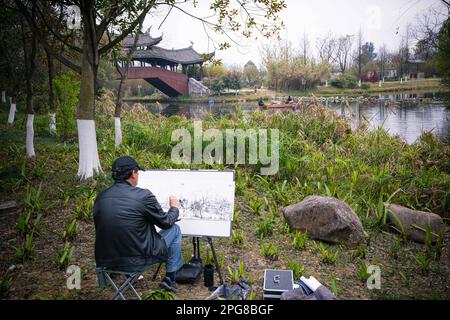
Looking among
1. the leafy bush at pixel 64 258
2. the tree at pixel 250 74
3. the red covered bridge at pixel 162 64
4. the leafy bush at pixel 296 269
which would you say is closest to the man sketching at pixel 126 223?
the leafy bush at pixel 64 258

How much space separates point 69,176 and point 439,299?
21.5 feet

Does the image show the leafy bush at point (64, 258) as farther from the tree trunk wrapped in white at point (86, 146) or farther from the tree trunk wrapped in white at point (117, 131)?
the tree trunk wrapped in white at point (117, 131)

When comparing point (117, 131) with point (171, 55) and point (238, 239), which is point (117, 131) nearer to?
point (238, 239)

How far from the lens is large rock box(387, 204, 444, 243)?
4738 millimetres

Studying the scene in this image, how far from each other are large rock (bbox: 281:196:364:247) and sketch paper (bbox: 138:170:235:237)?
160cm

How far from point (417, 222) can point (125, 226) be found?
13.7ft

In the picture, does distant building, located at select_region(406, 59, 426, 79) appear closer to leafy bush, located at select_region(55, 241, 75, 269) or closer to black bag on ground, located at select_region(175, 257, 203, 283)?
black bag on ground, located at select_region(175, 257, 203, 283)

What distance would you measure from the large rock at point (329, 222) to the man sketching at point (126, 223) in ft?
7.74

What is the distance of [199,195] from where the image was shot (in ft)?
12.2

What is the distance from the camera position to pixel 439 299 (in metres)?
3.37

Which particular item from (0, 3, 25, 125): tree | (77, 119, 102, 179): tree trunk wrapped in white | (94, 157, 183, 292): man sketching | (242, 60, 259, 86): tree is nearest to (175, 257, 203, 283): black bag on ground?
(94, 157, 183, 292): man sketching

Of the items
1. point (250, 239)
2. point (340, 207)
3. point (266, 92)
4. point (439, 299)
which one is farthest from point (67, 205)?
point (266, 92)

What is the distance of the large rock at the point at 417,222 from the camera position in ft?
15.5
